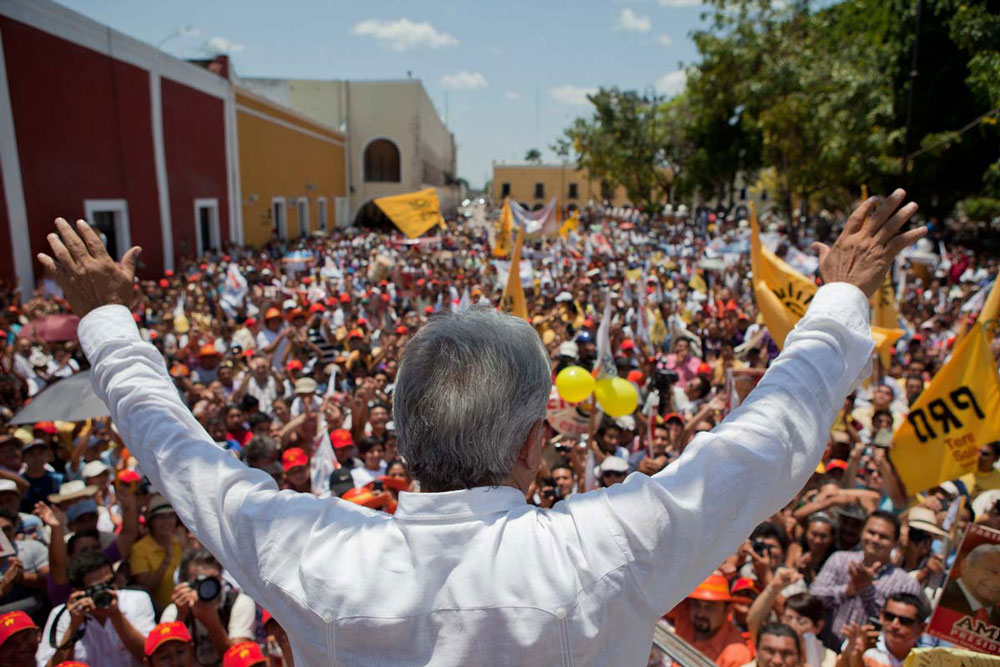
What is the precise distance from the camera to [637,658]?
1.05 metres

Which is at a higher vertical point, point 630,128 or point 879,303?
point 630,128

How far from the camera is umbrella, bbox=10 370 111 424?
14.7 feet

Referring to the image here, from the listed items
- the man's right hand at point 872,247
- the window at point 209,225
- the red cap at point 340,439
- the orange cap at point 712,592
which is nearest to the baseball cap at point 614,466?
the orange cap at point 712,592

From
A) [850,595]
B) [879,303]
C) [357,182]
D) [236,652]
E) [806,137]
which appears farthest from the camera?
[357,182]

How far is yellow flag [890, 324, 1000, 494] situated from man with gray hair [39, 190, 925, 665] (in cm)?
333

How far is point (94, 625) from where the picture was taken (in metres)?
3.07

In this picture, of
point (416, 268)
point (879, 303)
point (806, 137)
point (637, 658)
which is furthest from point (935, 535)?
point (806, 137)

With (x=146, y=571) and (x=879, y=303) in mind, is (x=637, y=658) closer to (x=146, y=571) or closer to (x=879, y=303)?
(x=146, y=571)

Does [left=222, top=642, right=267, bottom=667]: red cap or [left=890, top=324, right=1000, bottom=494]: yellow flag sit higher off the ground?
[left=890, top=324, right=1000, bottom=494]: yellow flag

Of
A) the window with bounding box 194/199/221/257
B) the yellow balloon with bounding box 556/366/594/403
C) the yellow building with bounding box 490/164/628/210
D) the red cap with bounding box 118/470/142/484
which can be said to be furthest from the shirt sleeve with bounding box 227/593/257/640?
the yellow building with bounding box 490/164/628/210

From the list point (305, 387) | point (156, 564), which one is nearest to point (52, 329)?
point (305, 387)

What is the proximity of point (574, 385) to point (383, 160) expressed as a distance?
122ft

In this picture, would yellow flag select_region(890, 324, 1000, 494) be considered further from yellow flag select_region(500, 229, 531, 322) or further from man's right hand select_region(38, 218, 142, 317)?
man's right hand select_region(38, 218, 142, 317)

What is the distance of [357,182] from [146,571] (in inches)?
1442
